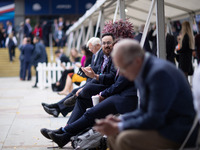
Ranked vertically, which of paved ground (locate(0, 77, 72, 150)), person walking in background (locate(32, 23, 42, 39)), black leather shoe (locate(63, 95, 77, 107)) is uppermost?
person walking in background (locate(32, 23, 42, 39))

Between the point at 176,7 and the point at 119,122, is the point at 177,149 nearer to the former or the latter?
the point at 119,122

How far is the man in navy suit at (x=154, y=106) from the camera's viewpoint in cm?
289

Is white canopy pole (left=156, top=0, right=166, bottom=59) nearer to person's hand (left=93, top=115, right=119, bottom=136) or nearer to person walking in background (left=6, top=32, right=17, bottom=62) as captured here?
person's hand (left=93, top=115, right=119, bottom=136)

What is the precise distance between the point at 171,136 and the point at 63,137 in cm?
229

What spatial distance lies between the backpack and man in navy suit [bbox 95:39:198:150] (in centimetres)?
171

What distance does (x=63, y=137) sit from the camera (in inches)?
196

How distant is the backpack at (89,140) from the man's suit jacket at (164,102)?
1.78 meters

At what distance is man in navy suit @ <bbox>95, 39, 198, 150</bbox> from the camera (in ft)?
9.50

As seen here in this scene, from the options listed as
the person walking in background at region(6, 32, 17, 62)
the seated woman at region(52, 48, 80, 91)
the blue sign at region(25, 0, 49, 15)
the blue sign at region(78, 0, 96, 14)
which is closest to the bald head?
the seated woman at region(52, 48, 80, 91)

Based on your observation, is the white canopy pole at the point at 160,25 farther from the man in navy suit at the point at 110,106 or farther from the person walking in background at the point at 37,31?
the person walking in background at the point at 37,31

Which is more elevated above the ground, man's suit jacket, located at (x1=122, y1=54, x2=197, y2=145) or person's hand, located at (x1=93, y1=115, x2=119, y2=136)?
man's suit jacket, located at (x1=122, y1=54, x2=197, y2=145)

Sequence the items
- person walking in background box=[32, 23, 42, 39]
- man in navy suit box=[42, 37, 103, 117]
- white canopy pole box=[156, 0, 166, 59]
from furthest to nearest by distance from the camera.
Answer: person walking in background box=[32, 23, 42, 39]
man in navy suit box=[42, 37, 103, 117]
white canopy pole box=[156, 0, 166, 59]

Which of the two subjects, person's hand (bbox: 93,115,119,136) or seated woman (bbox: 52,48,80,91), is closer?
person's hand (bbox: 93,115,119,136)

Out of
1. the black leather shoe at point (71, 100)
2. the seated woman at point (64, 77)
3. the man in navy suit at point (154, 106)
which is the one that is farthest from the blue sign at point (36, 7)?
the man in navy suit at point (154, 106)
